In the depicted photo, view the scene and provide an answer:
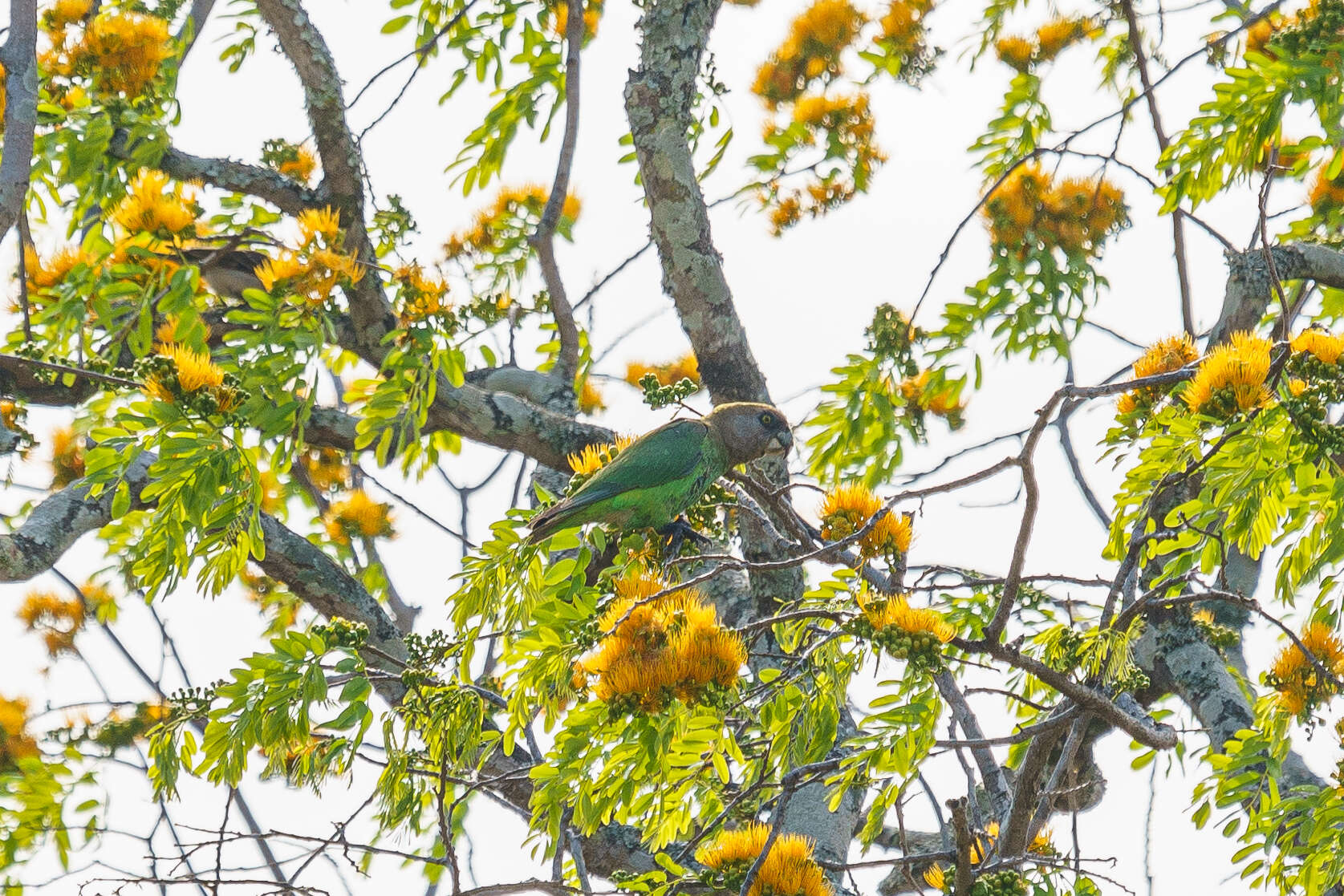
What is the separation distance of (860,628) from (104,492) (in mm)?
2959

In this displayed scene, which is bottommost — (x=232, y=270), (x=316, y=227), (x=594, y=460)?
(x=594, y=460)

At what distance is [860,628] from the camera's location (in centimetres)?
262

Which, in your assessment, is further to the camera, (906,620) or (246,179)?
(246,179)

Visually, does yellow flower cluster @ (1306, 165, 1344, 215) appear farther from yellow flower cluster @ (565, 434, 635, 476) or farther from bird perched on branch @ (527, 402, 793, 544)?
yellow flower cluster @ (565, 434, 635, 476)

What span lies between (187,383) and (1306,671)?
3.08 metres

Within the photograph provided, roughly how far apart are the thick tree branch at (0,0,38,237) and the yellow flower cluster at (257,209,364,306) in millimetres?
1009

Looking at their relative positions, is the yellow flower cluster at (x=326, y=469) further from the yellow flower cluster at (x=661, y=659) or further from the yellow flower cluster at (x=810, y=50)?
the yellow flower cluster at (x=661, y=659)

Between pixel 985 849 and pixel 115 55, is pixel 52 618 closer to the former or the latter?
pixel 115 55

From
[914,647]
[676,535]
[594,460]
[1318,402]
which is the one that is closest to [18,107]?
[594,460]

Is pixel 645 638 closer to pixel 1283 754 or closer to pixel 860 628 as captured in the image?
pixel 860 628

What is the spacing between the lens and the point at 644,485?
363cm

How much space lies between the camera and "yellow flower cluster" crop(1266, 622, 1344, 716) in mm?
3520

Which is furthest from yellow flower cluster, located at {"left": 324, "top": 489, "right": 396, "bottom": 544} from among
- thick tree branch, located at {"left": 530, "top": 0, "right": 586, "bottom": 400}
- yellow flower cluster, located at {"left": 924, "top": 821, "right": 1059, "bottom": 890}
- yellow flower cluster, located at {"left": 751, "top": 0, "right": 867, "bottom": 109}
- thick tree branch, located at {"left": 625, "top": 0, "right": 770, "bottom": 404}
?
yellow flower cluster, located at {"left": 924, "top": 821, "right": 1059, "bottom": 890}

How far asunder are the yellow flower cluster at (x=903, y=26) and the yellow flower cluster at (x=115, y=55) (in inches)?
121
